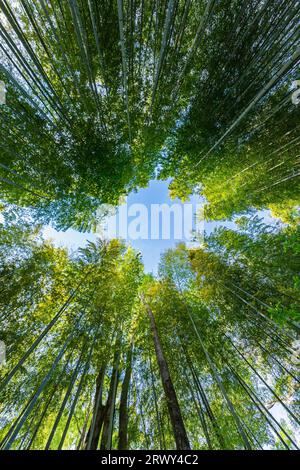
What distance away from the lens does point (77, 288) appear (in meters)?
3.57

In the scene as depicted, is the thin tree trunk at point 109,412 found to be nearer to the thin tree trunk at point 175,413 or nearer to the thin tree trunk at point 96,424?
the thin tree trunk at point 96,424

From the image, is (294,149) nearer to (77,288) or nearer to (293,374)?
(293,374)

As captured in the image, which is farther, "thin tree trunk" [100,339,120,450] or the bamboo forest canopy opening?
the bamboo forest canopy opening

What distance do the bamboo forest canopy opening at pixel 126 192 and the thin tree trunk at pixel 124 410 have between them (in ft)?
0.08

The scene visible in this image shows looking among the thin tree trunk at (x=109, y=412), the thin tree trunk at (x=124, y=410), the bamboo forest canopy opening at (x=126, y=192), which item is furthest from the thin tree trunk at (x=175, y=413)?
the thin tree trunk at (x=124, y=410)

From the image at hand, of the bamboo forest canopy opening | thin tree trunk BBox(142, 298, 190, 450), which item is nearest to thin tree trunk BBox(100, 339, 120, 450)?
the bamboo forest canopy opening

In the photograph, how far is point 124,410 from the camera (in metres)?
3.11

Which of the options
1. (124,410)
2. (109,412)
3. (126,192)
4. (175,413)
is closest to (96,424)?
(109,412)

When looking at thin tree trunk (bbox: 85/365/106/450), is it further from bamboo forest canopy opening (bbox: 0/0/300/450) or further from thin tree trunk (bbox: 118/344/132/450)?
thin tree trunk (bbox: 118/344/132/450)

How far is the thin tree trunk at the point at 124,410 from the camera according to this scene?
2.67 metres

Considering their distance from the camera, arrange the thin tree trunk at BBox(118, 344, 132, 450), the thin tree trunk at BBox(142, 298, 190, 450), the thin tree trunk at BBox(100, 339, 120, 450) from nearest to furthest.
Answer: the thin tree trunk at BBox(142, 298, 190, 450) < the thin tree trunk at BBox(100, 339, 120, 450) < the thin tree trunk at BBox(118, 344, 132, 450)

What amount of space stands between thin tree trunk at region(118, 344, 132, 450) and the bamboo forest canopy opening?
2 centimetres

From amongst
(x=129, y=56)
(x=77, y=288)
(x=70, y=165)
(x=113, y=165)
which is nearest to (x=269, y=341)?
(x=77, y=288)

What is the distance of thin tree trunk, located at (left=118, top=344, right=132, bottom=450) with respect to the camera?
2666mm
